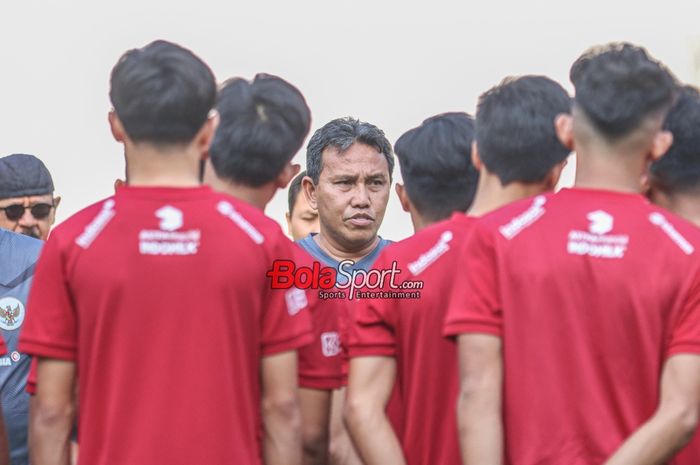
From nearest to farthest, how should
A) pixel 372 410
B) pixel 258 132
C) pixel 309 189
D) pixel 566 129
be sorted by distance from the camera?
pixel 566 129 → pixel 372 410 → pixel 258 132 → pixel 309 189

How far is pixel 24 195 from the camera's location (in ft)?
21.1

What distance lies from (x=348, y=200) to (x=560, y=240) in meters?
2.61

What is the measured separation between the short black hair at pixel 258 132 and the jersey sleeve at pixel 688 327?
4.11 feet

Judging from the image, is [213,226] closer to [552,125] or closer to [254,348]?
[254,348]

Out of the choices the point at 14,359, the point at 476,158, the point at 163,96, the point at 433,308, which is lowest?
the point at 14,359

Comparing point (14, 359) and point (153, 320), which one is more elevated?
point (153, 320)

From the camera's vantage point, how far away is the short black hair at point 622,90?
3580 millimetres

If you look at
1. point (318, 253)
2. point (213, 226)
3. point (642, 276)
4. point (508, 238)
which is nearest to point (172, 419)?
point (213, 226)

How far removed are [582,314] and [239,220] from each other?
3.04 ft

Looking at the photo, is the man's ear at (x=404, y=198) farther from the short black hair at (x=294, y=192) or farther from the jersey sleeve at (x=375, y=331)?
the short black hair at (x=294, y=192)

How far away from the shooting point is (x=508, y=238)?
352 centimetres

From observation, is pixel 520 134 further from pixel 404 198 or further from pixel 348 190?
pixel 348 190

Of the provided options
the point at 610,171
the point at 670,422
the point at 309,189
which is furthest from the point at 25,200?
the point at 670,422
